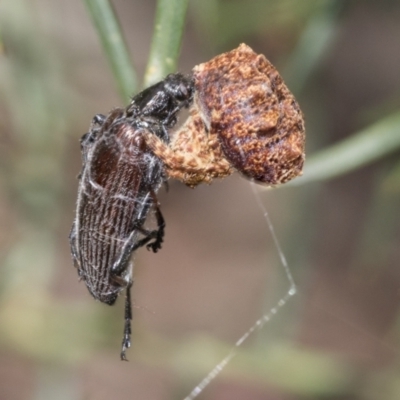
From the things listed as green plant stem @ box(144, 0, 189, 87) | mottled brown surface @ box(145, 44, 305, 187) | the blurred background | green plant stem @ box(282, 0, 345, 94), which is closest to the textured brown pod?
mottled brown surface @ box(145, 44, 305, 187)

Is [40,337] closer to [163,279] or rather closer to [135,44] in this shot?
[163,279]

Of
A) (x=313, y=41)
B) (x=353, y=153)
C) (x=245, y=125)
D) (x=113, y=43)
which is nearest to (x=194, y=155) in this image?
(x=245, y=125)

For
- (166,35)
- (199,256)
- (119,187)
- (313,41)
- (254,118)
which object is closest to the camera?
(166,35)

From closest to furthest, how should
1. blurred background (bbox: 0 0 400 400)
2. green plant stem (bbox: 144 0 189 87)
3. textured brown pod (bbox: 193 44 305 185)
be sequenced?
1. green plant stem (bbox: 144 0 189 87)
2. textured brown pod (bbox: 193 44 305 185)
3. blurred background (bbox: 0 0 400 400)

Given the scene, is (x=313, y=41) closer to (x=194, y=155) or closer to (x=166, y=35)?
(x=194, y=155)

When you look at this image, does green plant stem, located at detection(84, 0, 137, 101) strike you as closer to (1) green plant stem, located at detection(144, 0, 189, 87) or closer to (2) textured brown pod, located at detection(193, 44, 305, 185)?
(1) green plant stem, located at detection(144, 0, 189, 87)
